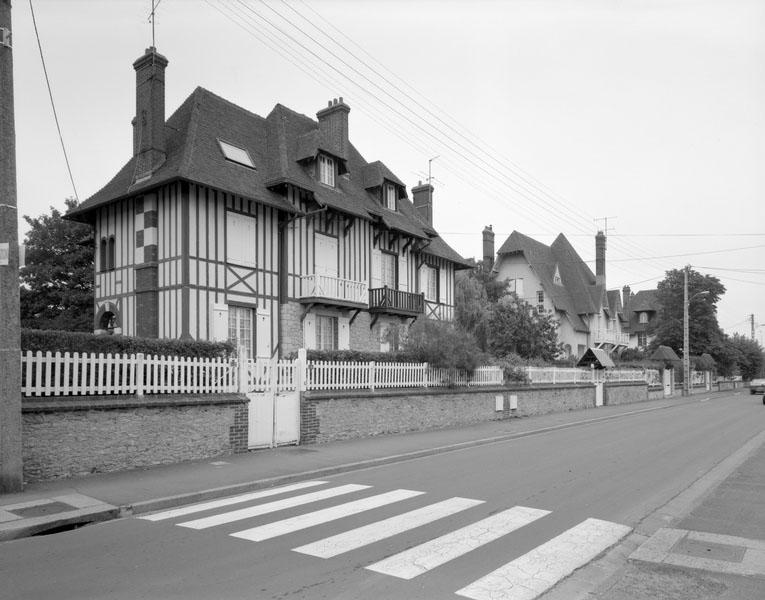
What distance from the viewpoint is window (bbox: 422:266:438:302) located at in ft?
97.3

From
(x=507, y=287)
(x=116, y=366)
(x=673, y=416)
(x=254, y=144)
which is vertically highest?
(x=254, y=144)

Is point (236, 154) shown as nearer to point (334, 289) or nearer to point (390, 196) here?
point (334, 289)

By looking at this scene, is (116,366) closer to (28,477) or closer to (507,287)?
(28,477)

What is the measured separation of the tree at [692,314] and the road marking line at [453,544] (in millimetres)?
60358

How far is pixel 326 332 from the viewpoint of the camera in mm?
23469

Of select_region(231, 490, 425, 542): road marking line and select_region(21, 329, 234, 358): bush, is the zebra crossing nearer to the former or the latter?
select_region(231, 490, 425, 542): road marking line

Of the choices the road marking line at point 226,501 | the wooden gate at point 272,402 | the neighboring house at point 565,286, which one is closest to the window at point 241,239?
the wooden gate at point 272,402

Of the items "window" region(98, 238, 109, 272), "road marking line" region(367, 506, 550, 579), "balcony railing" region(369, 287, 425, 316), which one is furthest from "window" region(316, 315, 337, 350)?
"road marking line" region(367, 506, 550, 579)

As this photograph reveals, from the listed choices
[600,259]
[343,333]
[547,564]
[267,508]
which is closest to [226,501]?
[267,508]

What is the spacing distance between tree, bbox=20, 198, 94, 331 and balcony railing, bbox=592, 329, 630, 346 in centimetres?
3889

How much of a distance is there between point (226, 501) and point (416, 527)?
3.05 meters

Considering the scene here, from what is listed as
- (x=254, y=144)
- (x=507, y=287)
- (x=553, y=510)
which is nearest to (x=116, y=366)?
(x=553, y=510)

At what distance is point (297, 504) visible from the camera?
8.35m

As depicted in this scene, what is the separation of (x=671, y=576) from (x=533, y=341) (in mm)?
33439
